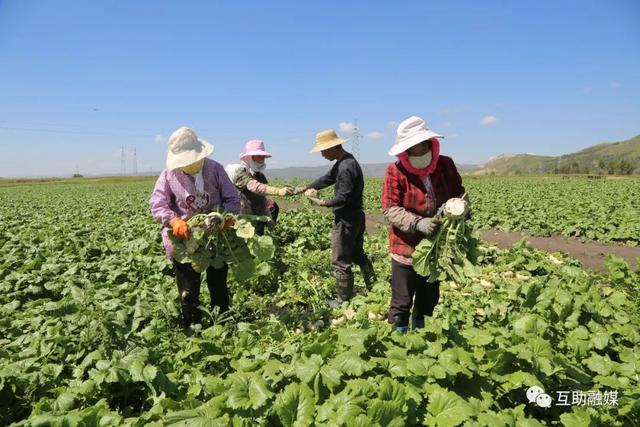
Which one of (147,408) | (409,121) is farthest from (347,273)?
(147,408)

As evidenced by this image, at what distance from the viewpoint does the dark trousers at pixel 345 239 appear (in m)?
4.30

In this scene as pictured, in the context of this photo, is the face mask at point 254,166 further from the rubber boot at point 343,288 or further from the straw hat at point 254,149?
the rubber boot at point 343,288

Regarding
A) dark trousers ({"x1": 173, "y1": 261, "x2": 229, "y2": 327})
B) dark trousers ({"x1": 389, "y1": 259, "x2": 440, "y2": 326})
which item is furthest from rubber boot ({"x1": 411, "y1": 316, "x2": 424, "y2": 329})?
dark trousers ({"x1": 173, "y1": 261, "x2": 229, "y2": 327})

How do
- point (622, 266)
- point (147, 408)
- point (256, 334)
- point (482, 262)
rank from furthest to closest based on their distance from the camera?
1. point (482, 262)
2. point (622, 266)
3. point (256, 334)
4. point (147, 408)

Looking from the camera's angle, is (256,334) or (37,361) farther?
(256,334)

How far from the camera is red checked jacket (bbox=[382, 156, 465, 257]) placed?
2.92m

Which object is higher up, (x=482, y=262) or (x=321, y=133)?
(x=321, y=133)

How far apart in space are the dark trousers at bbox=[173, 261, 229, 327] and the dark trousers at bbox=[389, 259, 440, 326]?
1591mm

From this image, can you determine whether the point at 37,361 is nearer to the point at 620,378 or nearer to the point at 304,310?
the point at 304,310

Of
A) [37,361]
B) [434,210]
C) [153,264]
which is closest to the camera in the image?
[37,361]

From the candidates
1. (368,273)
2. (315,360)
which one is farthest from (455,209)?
(368,273)

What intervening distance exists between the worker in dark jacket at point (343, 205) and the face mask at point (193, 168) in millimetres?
1452

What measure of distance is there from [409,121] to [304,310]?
8.68 ft

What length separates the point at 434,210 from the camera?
2.94 meters
